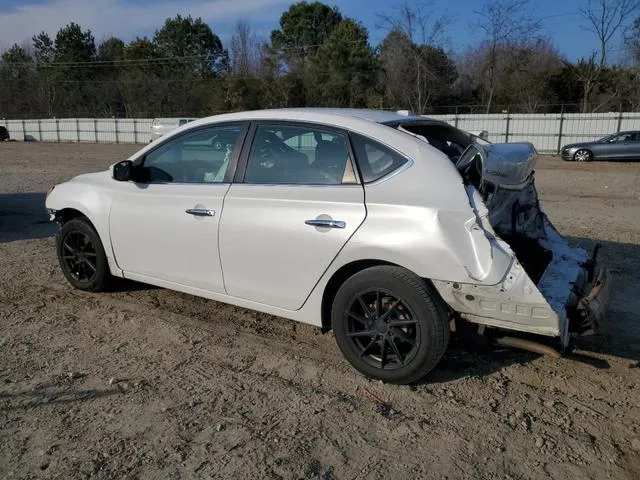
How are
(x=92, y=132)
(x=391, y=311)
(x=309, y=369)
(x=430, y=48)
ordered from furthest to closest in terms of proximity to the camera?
(x=92, y=132)
(x=430, y=48)
(x=309, y=369)
(x=391, y=311)

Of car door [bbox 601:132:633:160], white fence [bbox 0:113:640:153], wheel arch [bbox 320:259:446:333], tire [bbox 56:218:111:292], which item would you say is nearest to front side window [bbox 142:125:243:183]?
tire [bbox 56:218:111:292]

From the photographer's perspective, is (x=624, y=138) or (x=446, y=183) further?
(x=624, y=138)

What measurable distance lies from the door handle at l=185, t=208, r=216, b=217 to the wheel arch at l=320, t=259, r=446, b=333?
1049mm

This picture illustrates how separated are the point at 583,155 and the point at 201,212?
23457 millimetres

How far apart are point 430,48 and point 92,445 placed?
1504 inches

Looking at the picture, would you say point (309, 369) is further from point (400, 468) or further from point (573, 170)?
point (573, 170)

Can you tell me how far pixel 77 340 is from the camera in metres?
4.30

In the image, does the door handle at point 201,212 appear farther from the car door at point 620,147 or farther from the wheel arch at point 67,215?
the car door at point 620,147

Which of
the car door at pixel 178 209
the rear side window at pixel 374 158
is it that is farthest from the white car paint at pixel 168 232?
the rear side window at pixel 374 158

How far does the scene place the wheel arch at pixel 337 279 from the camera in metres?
3.54

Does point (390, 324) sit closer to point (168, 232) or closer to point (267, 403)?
point (267, 403)

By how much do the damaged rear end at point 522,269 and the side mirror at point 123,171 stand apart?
2.73 metres

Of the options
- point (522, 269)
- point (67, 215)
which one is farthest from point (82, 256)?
point (522, 269)

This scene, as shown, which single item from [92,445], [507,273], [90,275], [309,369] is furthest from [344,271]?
[90,275]
